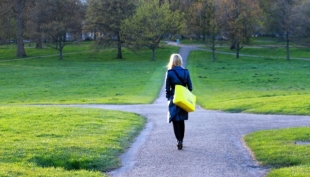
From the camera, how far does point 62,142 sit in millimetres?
10867

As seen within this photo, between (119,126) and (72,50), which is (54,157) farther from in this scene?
(72,50)

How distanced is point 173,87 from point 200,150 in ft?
5.32

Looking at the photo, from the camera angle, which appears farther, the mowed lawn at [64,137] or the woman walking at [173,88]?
the woman walking at [173,88]

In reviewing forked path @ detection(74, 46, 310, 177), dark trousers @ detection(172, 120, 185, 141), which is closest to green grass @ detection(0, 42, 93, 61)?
forked path @ detection(74, 46, 310, 177)

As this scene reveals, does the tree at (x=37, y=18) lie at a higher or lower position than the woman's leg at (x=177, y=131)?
higher

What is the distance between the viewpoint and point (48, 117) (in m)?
15.4

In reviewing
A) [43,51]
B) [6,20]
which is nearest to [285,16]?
[43,51]

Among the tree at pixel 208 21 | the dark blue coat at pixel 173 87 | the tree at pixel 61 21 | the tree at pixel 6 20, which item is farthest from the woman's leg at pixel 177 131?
the tree at pixel 6 20

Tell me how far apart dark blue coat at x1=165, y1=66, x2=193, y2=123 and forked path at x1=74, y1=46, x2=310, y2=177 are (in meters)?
0.70

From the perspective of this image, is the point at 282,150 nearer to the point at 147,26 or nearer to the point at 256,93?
the point at 256,93

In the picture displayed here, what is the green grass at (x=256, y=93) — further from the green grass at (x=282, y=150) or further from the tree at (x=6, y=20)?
the tree at (x=6, y=20)

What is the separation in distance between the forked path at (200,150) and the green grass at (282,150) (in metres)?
0.26

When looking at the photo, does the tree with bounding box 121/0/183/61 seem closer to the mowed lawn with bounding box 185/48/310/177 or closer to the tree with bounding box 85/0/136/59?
the tree with bounding box 85/0/136/59

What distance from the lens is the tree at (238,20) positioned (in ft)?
227
